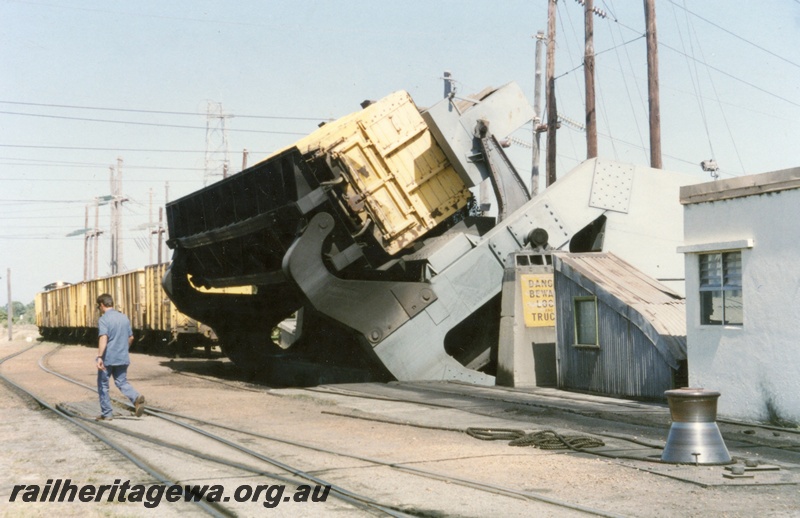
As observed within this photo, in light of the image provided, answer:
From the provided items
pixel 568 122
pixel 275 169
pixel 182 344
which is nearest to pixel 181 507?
pixel 275 169

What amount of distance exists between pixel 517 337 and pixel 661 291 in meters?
2.93

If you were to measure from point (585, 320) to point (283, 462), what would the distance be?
Result: 8.90 m

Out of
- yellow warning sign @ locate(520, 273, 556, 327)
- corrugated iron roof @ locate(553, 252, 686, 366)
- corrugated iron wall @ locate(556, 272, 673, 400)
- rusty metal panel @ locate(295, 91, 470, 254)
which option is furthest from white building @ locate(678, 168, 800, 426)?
rusty metal panel @ locate(295, 91, 470, 254)

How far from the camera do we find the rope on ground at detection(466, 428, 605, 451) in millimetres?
10188

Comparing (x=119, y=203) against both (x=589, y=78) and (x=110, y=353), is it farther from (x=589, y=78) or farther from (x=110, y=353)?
(x=110, y=353)

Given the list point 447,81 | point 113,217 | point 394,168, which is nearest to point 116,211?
point 113,217

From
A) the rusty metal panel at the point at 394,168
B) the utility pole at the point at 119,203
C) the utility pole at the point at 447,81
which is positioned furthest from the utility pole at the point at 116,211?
the rusty metal panel at the point at 394,168

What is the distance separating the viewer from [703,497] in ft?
24.5

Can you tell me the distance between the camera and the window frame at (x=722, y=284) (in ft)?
41.9

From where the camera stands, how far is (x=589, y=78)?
86.7 feet

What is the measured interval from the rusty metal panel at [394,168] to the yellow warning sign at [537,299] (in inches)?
87.4

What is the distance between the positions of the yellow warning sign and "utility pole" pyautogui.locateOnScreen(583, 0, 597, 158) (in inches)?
324

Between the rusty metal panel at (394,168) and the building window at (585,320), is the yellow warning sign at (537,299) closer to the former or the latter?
the building window at (585,320)

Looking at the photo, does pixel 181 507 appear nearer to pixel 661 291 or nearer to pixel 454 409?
pixel 454 409
